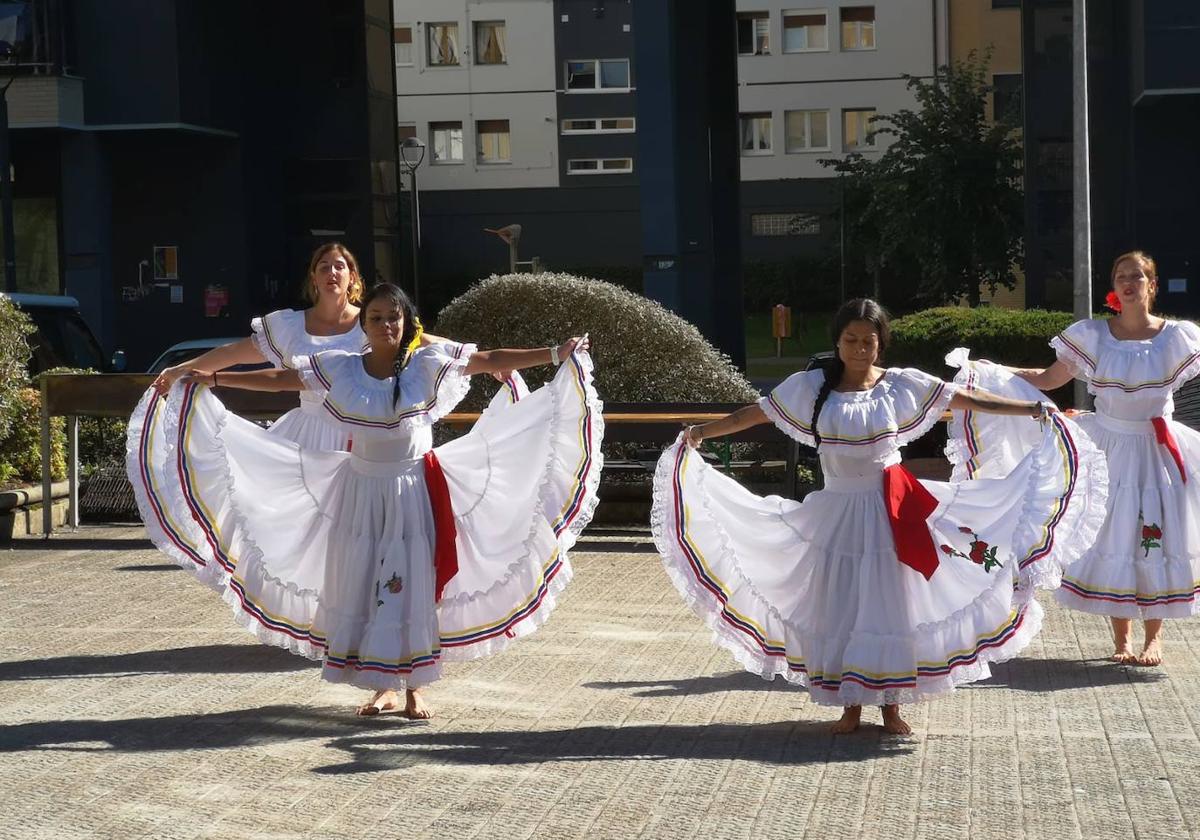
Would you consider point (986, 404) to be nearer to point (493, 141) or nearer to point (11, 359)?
point (11, 359)

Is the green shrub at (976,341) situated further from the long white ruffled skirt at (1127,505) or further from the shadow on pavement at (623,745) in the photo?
the shadow on pavement at (623,745)

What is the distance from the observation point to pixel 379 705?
7.63 m

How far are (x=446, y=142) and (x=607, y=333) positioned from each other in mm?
46507

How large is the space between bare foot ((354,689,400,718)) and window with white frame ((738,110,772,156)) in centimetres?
5407

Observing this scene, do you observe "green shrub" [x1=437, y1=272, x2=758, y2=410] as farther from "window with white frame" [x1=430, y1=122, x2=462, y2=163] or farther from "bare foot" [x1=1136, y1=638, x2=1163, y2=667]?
"window with white frame" [x1=430, y1=122, x2=462, y2=163]

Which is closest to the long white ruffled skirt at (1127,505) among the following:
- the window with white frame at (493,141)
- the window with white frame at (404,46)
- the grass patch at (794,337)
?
the grass patch at (794,337)

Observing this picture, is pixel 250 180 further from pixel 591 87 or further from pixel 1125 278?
pixel 1125 278

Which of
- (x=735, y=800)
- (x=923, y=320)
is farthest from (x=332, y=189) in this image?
(x=735, y=800)

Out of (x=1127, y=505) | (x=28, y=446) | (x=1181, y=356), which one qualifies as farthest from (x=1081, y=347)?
(x=28, y=446)

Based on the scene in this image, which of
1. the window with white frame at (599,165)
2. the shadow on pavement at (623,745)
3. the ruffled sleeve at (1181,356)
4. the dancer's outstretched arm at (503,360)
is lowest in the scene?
the shadow on pavement at (623,745)

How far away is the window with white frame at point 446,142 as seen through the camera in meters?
60.1

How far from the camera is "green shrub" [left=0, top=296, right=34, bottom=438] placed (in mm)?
13414

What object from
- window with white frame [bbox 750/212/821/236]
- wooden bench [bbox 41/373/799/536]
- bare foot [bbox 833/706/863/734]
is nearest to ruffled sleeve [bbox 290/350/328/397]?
bare foot [bbox 833/706/863/734]

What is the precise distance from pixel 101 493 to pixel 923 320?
8.09 m
